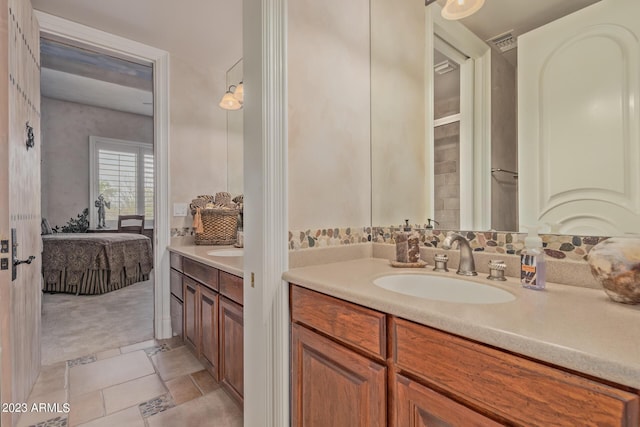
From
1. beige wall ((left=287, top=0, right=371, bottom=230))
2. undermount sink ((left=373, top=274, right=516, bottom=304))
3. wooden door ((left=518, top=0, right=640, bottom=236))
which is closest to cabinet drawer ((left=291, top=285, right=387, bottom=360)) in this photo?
undermount sink ((left=373, top=274, right=516, bottom=304))

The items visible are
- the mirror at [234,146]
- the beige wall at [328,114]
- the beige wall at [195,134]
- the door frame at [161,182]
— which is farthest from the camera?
the mirror at [234,146]

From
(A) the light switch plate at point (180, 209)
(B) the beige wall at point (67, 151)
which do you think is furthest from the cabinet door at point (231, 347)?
(B) the beige wall at point (67, 151)

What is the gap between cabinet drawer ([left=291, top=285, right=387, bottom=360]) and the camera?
877mm

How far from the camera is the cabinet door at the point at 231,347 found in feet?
5.17

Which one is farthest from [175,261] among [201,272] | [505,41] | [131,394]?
[505,41]

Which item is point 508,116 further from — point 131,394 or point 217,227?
point 131,394

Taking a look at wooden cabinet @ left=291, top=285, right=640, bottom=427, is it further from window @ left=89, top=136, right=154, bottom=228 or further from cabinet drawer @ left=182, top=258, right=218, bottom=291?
window @ left=89, top=136, right=154, bottom=228

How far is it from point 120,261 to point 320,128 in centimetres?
417

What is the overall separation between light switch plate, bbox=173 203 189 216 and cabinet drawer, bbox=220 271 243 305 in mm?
1287

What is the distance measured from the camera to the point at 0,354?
1.32 m

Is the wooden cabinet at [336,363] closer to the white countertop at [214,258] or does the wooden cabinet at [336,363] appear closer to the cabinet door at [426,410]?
the cabinet door at [426,410]

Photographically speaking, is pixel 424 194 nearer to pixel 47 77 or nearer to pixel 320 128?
pixel 320 128

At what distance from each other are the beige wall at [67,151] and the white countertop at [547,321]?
649cm

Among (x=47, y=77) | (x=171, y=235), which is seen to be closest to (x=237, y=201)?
(x=171, y=235)
